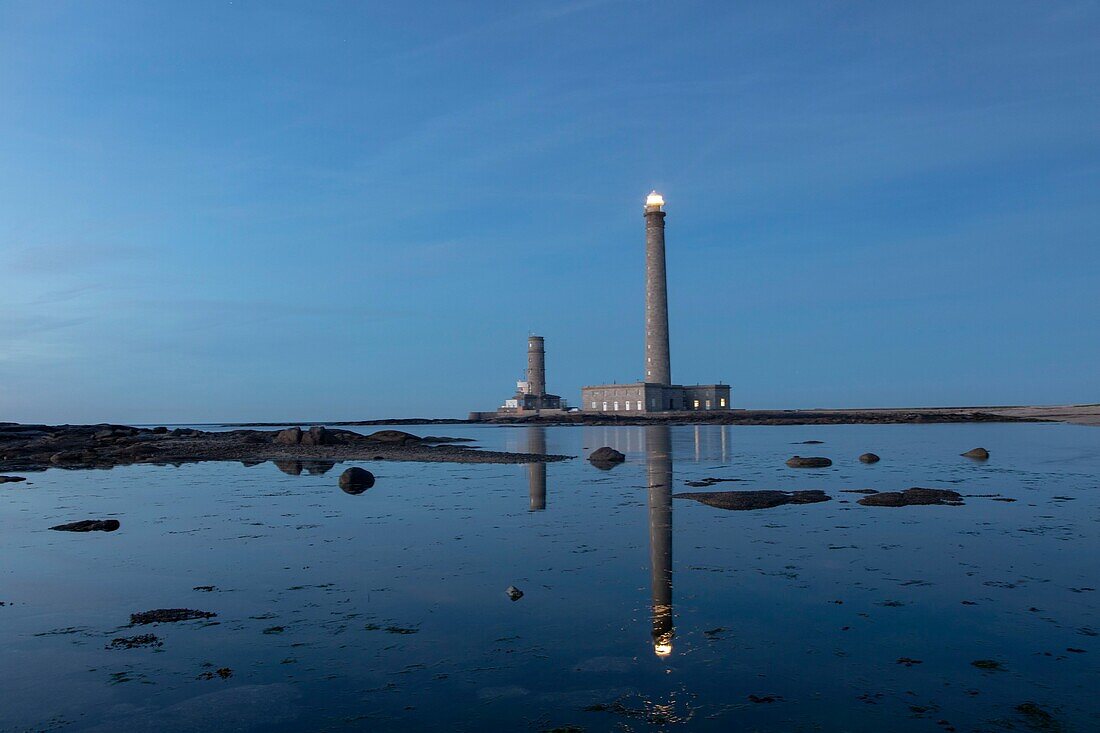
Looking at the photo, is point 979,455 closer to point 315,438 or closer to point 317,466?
point 317,466

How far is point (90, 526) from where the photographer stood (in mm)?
14328

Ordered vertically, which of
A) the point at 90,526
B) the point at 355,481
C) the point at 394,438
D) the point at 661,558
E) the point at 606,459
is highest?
the point at 394,438

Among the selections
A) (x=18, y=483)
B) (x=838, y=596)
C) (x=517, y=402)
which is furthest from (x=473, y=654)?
(x=517, y=402)

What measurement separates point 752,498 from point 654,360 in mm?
76436

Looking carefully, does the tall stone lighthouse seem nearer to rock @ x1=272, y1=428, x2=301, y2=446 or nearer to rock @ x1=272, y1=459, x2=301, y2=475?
rock @ x1=272, y1=428, x2=301, y2=446

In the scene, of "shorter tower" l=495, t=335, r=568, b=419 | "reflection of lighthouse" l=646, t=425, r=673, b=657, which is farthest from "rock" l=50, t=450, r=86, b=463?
"shorter tower" l=495, t=335, r=568, b=419

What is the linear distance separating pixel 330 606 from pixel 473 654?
2.52 metres

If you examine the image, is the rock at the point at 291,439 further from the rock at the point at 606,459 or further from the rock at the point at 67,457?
the rock at the point at 606,459

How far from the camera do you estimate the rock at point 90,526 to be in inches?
560

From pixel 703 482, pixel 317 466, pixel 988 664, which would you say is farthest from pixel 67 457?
pixel 988 664

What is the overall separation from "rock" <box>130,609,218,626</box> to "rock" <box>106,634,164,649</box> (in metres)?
0.52

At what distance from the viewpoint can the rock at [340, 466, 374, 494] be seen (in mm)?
20953

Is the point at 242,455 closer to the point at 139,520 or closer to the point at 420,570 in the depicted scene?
the point at 139,520

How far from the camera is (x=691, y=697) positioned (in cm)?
598
